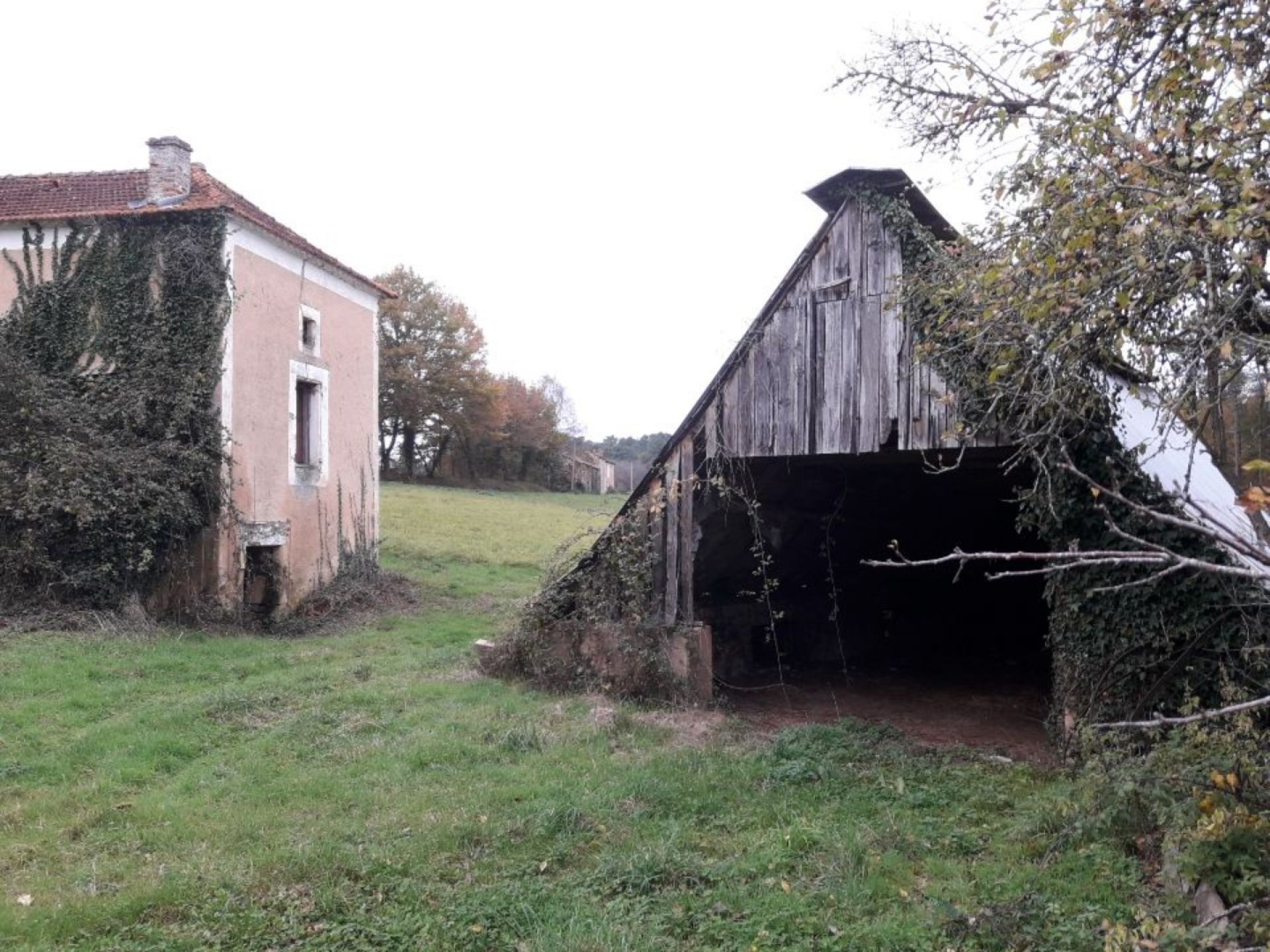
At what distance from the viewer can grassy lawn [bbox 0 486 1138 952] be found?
498 cm

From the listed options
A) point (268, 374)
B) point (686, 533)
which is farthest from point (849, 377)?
point (268, 374)

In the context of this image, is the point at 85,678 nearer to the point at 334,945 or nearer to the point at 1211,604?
the point at 334,945

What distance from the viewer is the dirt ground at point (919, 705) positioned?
29.8ft

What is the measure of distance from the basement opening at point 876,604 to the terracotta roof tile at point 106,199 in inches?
424

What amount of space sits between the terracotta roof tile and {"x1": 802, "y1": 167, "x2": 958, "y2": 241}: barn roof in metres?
11.2

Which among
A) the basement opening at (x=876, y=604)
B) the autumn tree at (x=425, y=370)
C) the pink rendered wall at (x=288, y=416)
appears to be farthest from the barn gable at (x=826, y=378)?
the autumn tree at (x=425, y=370)

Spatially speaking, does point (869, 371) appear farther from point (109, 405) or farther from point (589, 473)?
point (589, 473)

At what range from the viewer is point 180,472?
604 inches

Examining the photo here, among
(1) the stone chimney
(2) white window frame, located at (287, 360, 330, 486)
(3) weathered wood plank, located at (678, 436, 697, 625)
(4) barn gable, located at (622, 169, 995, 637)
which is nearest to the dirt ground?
(3) weathered wood plank, located at (678, 436, 697, 625)

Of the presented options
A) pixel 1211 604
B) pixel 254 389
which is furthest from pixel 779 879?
pixel 254 389

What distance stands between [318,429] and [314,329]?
198 centimetres

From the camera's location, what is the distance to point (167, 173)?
1658cm

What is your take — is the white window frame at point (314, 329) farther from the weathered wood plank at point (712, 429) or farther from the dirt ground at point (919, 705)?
the dirt ground at point (919, 705)

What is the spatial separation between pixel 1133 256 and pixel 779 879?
3.93m
